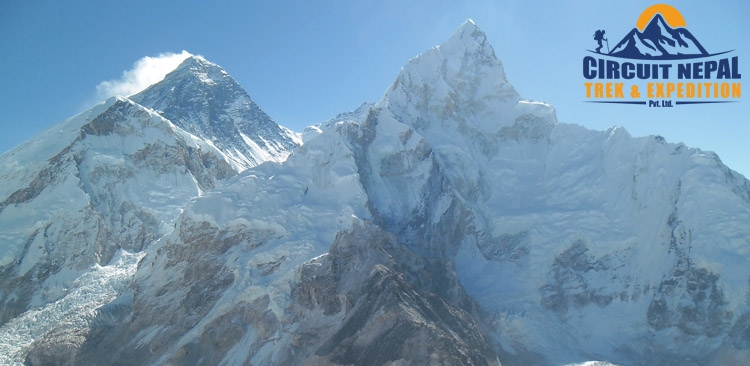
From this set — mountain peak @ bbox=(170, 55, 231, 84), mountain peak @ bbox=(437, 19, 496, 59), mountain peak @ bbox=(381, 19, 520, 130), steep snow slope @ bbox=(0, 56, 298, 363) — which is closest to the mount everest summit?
steep snow slope @ bbox=(0, 56, 298, 363)

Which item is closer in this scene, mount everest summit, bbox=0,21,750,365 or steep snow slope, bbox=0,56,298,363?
Result: mount everest summit, bbox=0,21,750,365

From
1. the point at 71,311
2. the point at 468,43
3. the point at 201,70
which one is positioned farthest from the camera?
the point at 201,70

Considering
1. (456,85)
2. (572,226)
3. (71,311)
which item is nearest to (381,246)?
(572,226)

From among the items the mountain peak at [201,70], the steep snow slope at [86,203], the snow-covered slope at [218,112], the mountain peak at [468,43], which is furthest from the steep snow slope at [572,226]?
the mountain peak at [201,70]

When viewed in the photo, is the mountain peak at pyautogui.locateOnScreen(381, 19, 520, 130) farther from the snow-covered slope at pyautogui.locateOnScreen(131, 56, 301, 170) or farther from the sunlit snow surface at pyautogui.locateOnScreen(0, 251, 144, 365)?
the sunlit snow surface at pyautogui.locateOnScreen(0, 251, 144, 365)

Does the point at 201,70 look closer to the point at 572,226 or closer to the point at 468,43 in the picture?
the point at 468,43

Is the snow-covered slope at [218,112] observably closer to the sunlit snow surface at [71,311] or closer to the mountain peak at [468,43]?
the sunlit snow surface at [71,311]

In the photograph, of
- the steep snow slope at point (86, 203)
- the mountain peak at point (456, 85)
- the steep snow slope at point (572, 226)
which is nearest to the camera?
the steep snow slope at point (572, 226)

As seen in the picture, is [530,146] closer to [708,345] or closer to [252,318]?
[708,345]
